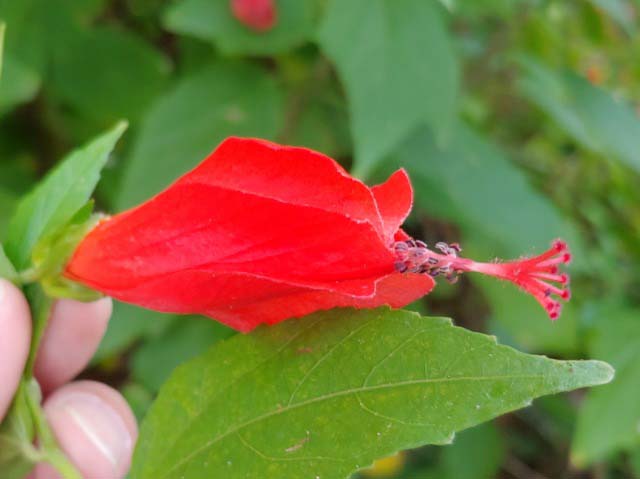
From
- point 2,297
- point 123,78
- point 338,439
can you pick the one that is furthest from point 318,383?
point 123,78

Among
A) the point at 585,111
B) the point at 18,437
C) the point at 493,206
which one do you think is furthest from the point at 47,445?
the point at 585,111

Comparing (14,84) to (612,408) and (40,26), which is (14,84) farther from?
(612,408)

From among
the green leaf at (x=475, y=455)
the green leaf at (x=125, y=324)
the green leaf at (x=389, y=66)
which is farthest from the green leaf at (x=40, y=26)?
the green leaf at (x=475, y=455)

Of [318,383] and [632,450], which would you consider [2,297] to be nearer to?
[318,383]

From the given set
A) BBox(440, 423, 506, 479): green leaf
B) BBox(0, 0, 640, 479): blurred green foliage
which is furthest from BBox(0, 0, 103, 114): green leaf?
BBox(440, 423, 506, 479): green leaf

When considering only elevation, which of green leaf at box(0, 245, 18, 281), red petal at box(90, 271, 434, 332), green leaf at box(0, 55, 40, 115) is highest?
red petal at box(90, 271, 434, 332)

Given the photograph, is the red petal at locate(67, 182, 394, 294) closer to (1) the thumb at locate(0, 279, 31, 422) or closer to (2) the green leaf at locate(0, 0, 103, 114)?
(1) the thumb at locate(0, 279, 31, 422)

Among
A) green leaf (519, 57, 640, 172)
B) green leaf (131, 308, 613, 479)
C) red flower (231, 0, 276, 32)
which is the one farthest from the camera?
green leaf (519, 57, 640, 172)
